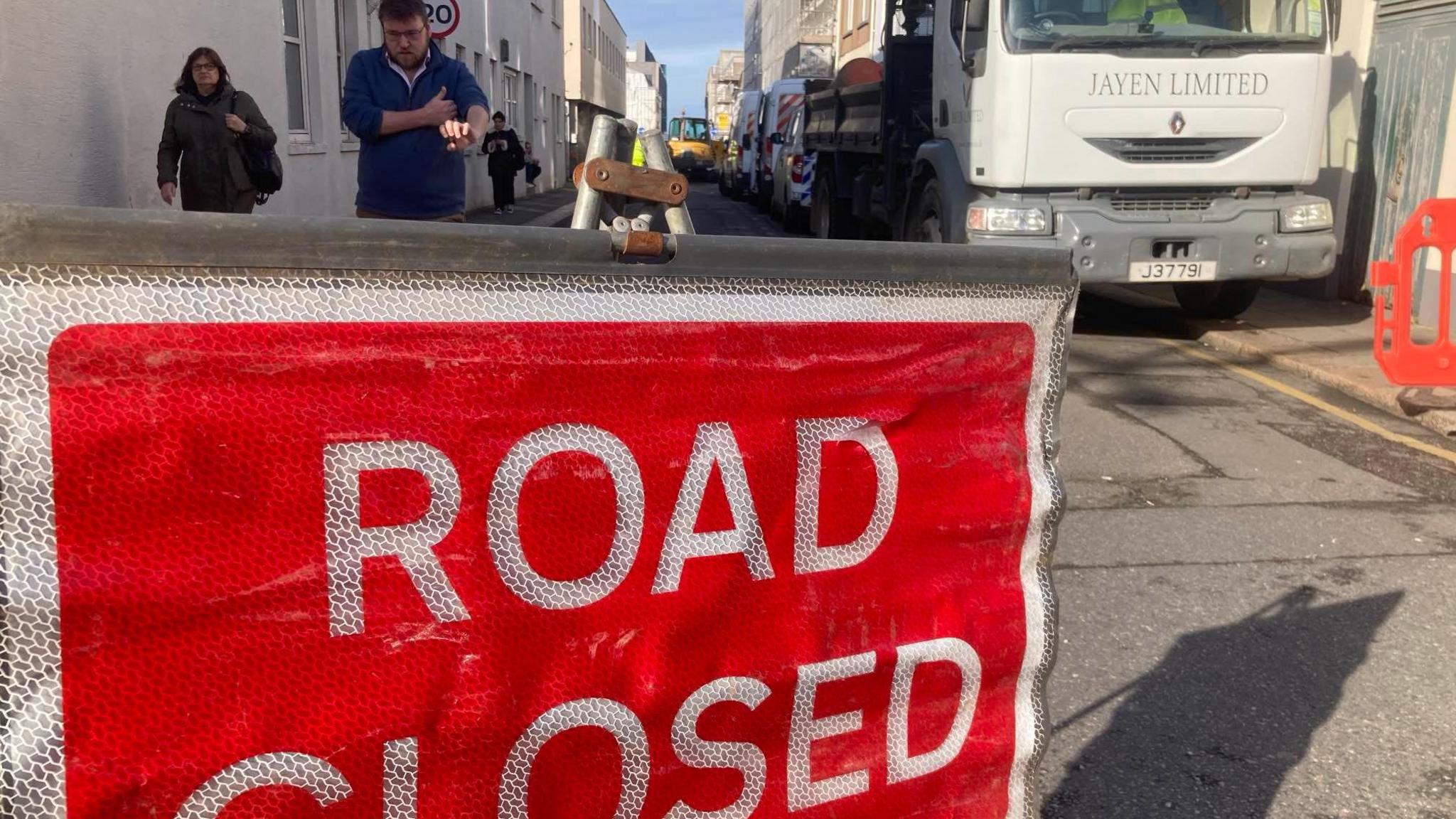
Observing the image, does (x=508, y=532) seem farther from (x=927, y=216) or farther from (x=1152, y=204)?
(x=927, y=216)

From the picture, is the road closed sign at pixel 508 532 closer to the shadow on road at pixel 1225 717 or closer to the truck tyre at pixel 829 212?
the shadow on road at pixel 1225 717

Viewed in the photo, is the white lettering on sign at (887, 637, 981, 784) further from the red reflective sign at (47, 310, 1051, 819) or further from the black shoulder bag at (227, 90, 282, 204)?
the black shoulder bag at (227, 90, 282, 204)

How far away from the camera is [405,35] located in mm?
5027

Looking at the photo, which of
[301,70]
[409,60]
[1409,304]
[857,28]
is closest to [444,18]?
[301,70]

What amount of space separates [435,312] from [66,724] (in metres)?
0.58

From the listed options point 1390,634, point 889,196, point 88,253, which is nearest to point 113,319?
point 88,253

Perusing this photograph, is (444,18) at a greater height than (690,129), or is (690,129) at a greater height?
(690,129)

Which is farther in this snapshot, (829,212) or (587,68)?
(587,68)

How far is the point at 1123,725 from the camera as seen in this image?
137 inches

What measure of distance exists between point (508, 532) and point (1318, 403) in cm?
758

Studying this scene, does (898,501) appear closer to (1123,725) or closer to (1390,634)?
(1123,725)

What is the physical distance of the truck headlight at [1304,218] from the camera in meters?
8.89

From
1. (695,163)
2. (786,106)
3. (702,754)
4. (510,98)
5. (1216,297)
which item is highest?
(510,98)

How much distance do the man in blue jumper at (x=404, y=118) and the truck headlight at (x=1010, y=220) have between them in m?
4.47
